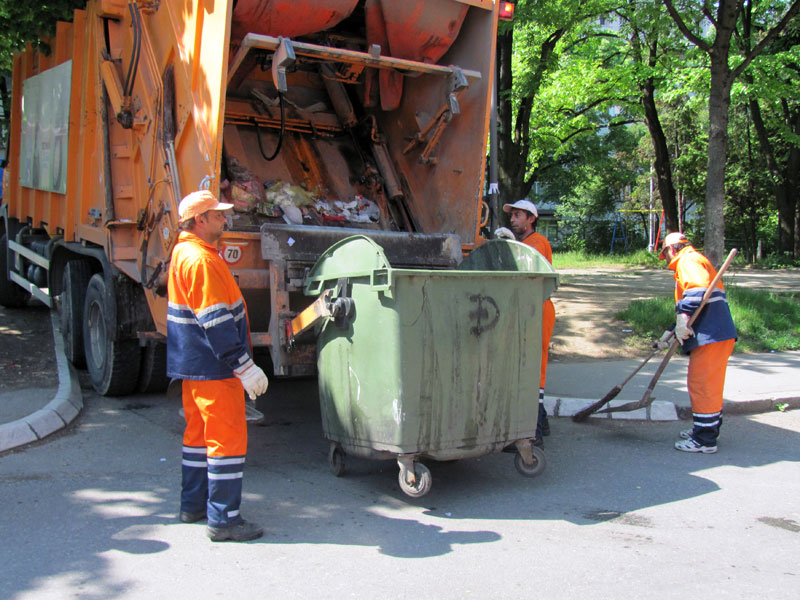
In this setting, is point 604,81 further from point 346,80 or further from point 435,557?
point 435,557

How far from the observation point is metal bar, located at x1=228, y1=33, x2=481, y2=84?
442 cm

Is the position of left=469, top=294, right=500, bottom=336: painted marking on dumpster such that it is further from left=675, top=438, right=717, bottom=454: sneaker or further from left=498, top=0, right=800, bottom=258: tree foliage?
left=498, top=0, right=800, bottom=258: tree foliage

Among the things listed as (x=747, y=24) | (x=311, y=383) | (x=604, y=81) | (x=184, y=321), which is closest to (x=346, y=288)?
(x=184, y=321)

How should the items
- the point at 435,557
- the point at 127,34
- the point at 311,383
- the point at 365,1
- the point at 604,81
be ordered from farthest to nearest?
the point at 604,81, the point at 311,383, the point at 127,34, the point at 365,1, the point at 435,557

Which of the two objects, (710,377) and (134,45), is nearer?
(710,377)

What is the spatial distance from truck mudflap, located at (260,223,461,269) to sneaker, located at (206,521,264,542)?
166 cm

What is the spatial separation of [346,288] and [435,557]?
1.43 m

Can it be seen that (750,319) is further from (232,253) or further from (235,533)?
(235,533)

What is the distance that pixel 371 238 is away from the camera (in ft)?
15.3

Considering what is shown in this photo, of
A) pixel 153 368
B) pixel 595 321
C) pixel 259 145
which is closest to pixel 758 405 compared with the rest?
pixel 595 321

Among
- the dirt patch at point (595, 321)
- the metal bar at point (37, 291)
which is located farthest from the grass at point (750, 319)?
the metal bar at point (37, 291)

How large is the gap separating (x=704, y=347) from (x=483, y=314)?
77.0 inches

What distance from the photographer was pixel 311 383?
21.9 feet

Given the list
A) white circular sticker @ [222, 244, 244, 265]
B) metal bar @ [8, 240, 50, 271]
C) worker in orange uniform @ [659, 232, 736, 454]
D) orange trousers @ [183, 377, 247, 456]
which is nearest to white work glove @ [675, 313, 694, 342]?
worker in orange uniform @ [659, 232, 736, 454]
